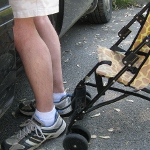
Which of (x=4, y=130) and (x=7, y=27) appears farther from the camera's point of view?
(x=4, y=130)

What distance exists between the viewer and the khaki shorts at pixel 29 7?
6.59ft

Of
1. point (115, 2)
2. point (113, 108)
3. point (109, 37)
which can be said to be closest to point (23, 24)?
point (113, 108)

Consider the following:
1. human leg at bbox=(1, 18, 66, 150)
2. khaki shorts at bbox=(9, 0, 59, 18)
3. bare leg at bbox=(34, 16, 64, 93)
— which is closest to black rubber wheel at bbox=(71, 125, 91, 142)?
human leg at bbox=(1, 18, 66, 150)

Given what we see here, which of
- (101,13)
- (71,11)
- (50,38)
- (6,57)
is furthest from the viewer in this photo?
(101,13)

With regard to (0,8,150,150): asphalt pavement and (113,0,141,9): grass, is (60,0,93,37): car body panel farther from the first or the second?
(113,0,141,9): grass

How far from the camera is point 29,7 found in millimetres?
2029

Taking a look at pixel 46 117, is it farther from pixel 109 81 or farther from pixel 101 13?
pixel 101 13

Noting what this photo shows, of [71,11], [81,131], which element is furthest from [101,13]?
[81,131]

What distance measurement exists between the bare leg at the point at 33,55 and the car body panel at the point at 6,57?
21 cm

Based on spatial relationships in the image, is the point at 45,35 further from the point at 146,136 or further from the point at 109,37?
the point at 109,37

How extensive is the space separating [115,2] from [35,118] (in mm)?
4223

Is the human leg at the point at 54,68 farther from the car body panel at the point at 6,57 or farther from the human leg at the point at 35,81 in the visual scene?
the car body panel at the point at 6,57

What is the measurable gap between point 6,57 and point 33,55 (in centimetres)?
29

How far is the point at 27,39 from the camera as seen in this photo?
7.07ft
